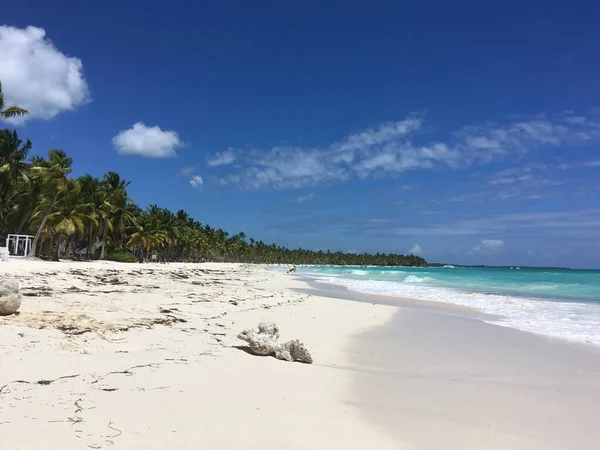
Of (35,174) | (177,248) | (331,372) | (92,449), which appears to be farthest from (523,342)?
(177,248)

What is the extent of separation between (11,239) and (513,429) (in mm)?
44877

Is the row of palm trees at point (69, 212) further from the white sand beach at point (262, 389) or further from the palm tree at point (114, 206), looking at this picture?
the white sand beach at point (262, 389)

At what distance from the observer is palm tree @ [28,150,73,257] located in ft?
125

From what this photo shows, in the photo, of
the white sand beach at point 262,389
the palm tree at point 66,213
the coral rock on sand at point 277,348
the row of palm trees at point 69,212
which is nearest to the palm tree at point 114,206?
the row of palm trees at point 69,212

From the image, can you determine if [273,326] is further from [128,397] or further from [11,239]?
[11,239]

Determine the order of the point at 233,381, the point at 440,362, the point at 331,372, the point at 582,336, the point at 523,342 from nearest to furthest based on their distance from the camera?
1. the point at 233,381
2. the point at 331,372
3. the point at 440,362
4. the point at 523,342
5. the point at 582,336

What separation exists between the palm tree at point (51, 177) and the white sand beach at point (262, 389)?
32385 millimetres

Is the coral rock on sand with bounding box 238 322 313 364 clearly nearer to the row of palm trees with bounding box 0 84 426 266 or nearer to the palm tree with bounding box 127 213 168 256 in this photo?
the row of palm trees with bounding box 0 84 426 266

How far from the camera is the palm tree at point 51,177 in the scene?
3825cm

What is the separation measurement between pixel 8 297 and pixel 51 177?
35.6 metres

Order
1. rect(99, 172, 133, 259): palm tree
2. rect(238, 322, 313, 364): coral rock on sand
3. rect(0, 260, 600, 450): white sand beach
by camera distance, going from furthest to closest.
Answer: rect(99, 172, 133, 259): palm tree
rect(238, 322, 313, 364): coral rock on sand
rect(0, 260, 600, 450): white sand beach

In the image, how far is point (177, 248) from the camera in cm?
8531

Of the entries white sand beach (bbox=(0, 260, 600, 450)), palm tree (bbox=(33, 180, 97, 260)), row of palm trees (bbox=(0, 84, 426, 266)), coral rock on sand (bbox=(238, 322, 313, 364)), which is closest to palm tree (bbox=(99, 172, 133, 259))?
row of palm trees (bbox=(0, 84, 426, 266))

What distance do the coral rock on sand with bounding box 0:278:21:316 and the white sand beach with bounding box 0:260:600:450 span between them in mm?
214
